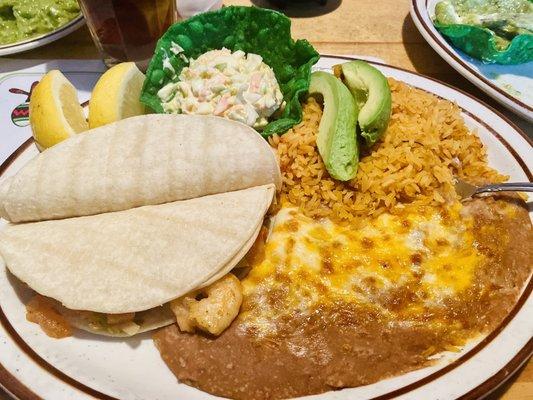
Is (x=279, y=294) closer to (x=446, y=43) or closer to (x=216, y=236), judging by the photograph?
(x=216, y=236)

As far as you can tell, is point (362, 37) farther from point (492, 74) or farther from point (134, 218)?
point (134, 218)

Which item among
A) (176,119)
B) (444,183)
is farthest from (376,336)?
(176,119)

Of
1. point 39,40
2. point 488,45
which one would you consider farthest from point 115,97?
point 488,45

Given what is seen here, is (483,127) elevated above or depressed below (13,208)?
below

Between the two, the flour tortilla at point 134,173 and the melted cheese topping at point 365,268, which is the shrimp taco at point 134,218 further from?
the melted cheese topping at point 365,268

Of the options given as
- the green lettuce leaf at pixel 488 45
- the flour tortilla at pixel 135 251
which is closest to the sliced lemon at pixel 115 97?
the flour tortilla at pixel 135 251

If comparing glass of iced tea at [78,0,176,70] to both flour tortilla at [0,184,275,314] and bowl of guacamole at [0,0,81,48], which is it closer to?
bowl of guacamole at [0,0,81,48]
